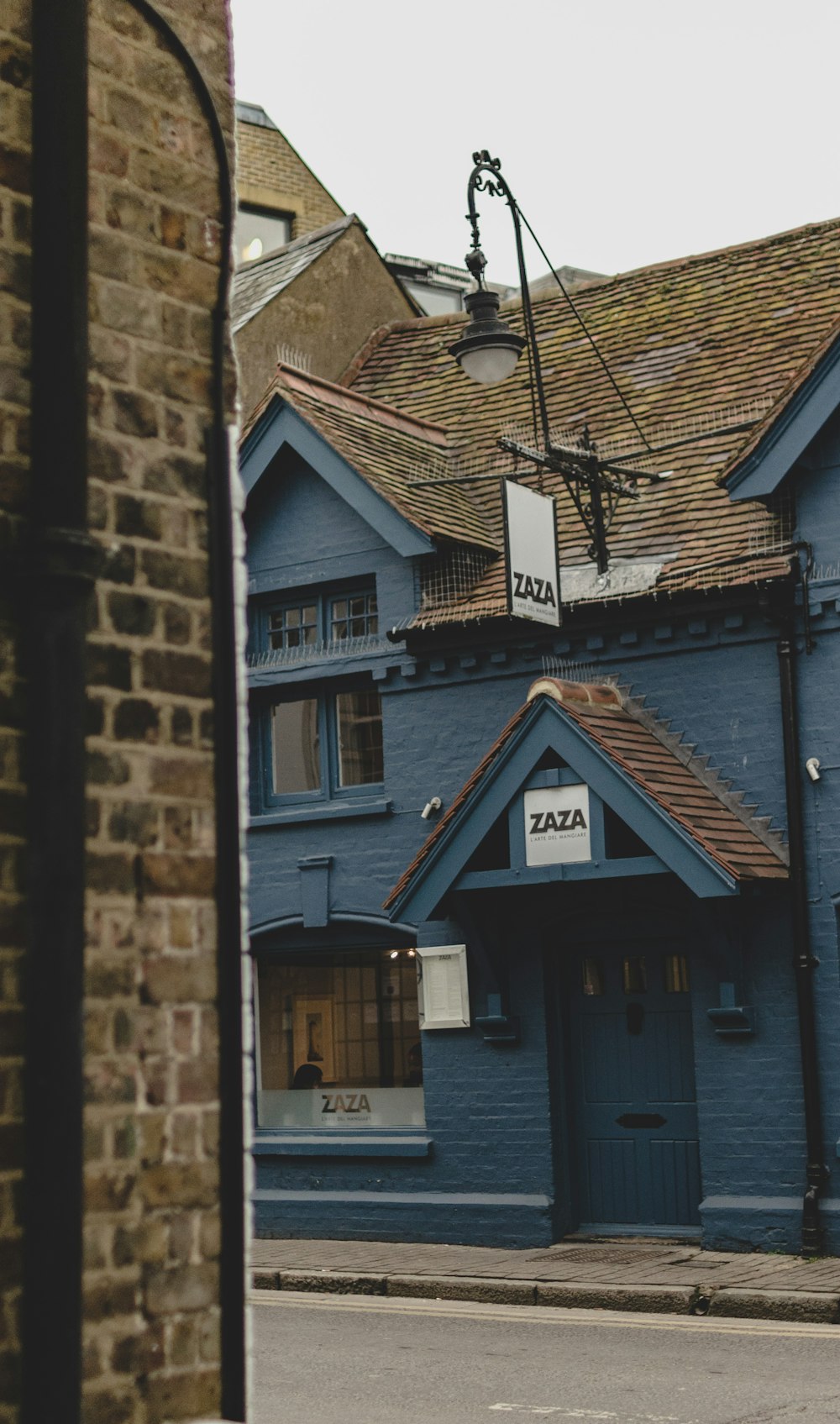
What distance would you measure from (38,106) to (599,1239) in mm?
12676

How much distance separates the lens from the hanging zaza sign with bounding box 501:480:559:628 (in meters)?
14.2

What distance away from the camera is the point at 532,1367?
33.8ft

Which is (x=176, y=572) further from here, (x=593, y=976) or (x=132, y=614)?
(x=593, y=976)

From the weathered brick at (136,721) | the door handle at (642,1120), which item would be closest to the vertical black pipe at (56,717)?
the weathered brick at (136,721)

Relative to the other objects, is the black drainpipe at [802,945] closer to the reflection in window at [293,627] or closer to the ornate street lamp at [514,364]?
the ornate street lamp at [514,364]

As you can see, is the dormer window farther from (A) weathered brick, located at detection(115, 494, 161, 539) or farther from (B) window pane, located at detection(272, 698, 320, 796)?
(A) weathered brick, located at detection(115, 494, 161, 539)

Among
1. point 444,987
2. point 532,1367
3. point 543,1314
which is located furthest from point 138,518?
point 444,987

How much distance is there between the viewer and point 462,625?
1605 centimetres

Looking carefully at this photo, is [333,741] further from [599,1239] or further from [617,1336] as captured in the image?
[617,1336]

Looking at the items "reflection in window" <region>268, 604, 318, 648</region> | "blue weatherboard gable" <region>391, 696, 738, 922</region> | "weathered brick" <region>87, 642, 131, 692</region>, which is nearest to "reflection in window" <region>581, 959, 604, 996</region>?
"blue weatherboard gable" <region>391, 696, 738, 922</region>

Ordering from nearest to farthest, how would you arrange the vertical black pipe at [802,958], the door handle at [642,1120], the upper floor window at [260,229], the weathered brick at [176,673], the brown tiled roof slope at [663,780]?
the weathered brick at [176,673], the vertical black pipe at [802,958], the brown tiled roof slope at [663,780], the door handle at [642,1120], the upper floor window at [260,229]

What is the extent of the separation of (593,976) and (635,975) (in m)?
0.40

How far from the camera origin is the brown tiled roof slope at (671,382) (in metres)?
15.5

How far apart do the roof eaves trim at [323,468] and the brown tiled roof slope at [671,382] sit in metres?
0.89
